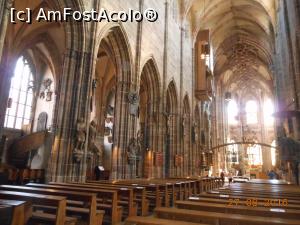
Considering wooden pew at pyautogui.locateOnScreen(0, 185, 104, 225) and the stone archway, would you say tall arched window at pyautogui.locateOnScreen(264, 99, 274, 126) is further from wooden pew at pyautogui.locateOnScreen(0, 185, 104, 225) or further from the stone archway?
wooden pew at pyautogui.locateOnScreen(0, 185, 104, 225)

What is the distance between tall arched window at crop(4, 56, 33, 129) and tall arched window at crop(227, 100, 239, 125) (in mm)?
34947

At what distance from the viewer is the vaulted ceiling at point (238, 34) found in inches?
984

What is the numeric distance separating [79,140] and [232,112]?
41.7m

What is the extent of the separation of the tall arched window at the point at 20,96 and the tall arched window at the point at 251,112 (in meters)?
36.8

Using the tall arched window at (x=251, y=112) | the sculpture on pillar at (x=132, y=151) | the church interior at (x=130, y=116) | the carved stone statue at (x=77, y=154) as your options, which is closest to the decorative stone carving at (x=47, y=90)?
the church interior at (x=130, y=116)

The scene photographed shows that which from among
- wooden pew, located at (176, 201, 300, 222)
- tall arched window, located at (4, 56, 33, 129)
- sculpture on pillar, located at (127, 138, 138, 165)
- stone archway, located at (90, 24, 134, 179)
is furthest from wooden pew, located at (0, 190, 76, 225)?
tall arched window, located at (4, 56, 33, 129)

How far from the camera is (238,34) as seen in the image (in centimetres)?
3306

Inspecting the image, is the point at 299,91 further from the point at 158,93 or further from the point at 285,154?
the point at 158,93

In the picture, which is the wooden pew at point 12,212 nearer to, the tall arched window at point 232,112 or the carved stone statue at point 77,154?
the carved stone statue at point 77,154

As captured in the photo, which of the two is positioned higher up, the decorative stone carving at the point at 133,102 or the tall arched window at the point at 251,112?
the tall arched window at the point at 251,112

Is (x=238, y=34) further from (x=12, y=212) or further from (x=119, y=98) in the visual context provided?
(x=12, y=212)

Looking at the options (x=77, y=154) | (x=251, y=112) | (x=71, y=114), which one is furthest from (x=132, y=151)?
(x=251, y=112)

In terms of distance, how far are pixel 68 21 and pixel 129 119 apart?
5261 millimetres

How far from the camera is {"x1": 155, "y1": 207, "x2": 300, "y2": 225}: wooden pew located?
231 centimetres
